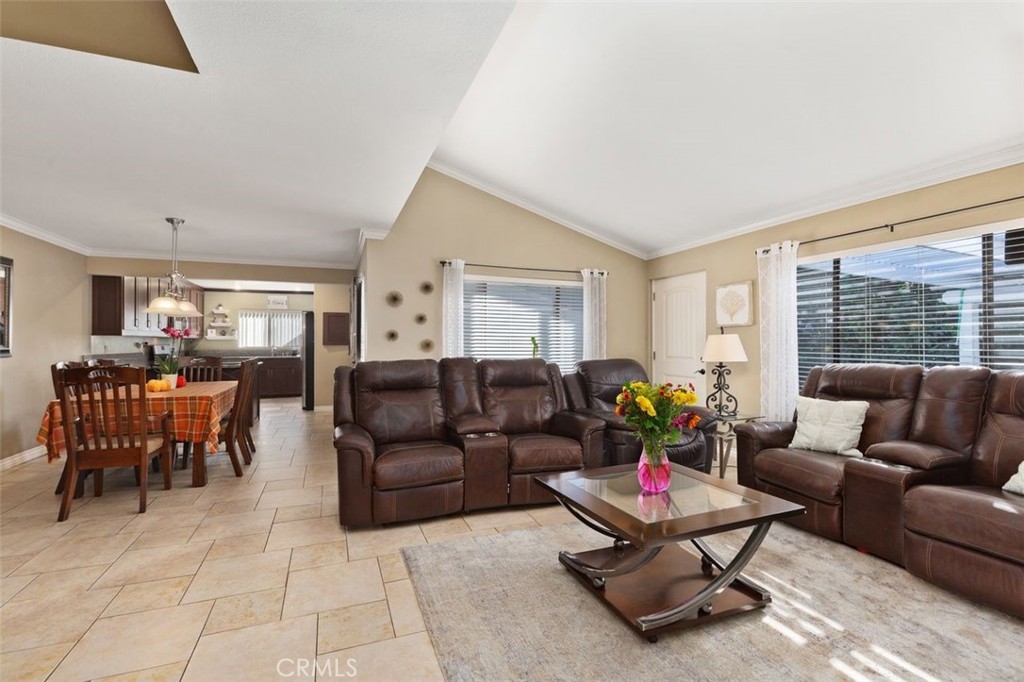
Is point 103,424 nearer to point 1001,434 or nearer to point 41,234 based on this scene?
point 41,234

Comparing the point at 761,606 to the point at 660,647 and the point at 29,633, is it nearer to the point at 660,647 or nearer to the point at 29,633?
the point at 660,647

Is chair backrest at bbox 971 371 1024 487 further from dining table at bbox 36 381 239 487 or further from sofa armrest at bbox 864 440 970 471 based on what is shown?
dining table at bbox 36 381 239 487

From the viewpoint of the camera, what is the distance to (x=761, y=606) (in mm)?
2115

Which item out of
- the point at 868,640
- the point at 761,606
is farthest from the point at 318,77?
the point at 868,640

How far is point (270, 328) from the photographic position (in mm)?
10852

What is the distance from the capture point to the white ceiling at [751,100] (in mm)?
2609

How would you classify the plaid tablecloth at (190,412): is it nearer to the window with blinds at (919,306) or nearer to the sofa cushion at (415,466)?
the sofa cushion at (415,466)

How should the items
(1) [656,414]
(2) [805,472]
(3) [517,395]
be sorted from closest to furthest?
1. (1) [656,414]
2. (2) [805,472]
3. (3) [517,395]

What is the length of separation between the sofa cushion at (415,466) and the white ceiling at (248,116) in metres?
2.07

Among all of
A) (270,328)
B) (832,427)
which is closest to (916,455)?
(832,427)

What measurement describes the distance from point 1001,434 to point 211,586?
4337mm

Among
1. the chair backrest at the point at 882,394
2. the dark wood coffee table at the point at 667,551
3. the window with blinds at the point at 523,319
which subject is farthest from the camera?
the window with blinds at the point at 523,319

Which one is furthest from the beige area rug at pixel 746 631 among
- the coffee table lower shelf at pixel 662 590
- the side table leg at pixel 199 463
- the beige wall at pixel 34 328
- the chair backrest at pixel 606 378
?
the beige wall at pixel 34 328

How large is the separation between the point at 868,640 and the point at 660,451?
107 centimetres
